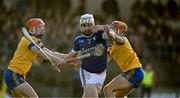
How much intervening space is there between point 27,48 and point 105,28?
6.64ft

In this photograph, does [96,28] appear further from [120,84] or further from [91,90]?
→ [120,84]

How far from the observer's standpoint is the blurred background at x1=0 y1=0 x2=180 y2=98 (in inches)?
1170

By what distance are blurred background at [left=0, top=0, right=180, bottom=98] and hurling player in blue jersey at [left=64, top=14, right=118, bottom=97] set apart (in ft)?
39.4

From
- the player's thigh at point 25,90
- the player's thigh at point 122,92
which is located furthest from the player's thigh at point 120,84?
the player's thigh at point 25,90

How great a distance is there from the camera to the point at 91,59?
16.9 metres

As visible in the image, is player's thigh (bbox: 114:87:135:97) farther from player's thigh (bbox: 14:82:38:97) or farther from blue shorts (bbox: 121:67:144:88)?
player's thigh (bbox: 14:82:38:97)

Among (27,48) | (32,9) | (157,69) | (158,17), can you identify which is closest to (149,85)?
(157,69)

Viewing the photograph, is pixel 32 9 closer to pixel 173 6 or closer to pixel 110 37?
pixel 173 6

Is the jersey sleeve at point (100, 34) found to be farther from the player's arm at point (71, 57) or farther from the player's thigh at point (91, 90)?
the player's thigh at point (91, 90)

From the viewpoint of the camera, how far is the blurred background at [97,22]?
29719 mm

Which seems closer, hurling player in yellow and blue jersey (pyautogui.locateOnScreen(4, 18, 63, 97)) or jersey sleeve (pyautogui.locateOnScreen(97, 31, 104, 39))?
jersey sleeve (pyautogui.locateOnScreen(97, 31, 104, 39))

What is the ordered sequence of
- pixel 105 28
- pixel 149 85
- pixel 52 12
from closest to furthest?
pixel 105 28, pixel 149 85, pixel 52 12

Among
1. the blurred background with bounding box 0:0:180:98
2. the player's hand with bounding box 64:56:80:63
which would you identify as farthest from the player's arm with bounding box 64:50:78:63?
the blurred background with bounding box 0:0:180:98

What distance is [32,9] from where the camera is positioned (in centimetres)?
3172
